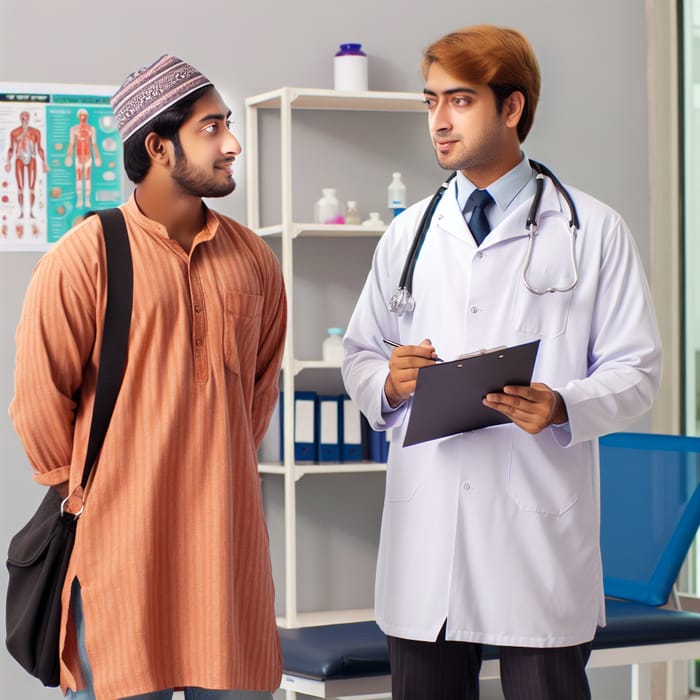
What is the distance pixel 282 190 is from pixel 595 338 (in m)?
1.90

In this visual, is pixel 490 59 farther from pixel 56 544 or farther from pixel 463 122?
pixel 56 544

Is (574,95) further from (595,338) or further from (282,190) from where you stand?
(595,338)

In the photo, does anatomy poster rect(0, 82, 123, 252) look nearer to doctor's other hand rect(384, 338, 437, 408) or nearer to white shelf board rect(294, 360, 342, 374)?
white shelf board rect(294, 360, 342, 374)

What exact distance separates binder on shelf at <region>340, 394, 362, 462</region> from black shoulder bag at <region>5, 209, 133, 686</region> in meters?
1.96

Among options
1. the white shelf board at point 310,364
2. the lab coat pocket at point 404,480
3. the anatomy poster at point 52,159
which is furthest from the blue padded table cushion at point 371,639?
the anatomy poster at point 52,159

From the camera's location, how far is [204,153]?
1696 millimetres

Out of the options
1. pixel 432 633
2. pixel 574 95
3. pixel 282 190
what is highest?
pixel 574 95

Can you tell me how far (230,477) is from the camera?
1.66 meters

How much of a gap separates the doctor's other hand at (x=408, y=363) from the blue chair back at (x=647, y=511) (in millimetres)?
1354

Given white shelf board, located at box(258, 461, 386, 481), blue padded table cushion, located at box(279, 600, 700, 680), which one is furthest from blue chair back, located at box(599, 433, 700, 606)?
white shelf board, located at box(258, 461, 386, 481)

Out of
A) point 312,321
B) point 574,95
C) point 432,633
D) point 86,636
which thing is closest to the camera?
point 86,636

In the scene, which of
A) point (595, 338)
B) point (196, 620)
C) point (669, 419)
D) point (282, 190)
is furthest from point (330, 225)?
point (196, 620)

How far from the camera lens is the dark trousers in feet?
5.67

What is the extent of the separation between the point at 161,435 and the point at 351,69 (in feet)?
7.43
